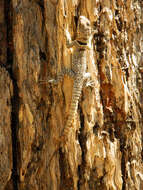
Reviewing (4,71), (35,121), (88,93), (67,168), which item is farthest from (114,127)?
(4,71)

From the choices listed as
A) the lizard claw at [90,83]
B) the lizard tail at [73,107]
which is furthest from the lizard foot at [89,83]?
the lizard tail at [73,107]

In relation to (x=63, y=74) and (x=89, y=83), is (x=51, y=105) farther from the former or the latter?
(x=89, y=83)

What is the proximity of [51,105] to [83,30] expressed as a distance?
47.9 inches

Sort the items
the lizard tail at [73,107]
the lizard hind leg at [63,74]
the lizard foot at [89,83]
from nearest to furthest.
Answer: the lizard tail at [73,107] → the lizard hind leg at [63,74] → the lizard foot at [89,83]

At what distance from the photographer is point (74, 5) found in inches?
151

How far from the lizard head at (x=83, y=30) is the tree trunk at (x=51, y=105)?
0.44 feet

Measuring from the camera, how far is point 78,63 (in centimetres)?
375

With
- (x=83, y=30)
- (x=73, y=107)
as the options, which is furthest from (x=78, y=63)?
(x=73, y=107)

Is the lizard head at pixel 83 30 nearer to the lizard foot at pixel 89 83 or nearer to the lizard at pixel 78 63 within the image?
the lizard at pixel 78 63

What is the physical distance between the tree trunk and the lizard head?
0.44 feet

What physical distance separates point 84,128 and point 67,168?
2.14 feet

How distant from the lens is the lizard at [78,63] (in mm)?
3641

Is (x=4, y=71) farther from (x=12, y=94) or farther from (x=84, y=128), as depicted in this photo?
(x=84, y=128)

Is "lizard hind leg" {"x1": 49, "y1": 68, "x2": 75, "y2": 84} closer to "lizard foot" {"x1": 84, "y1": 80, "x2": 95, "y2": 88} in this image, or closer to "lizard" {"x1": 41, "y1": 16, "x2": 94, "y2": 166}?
"lizard" {"x1": 41, "y1": 16, "x2": 94, "y2": 166}
